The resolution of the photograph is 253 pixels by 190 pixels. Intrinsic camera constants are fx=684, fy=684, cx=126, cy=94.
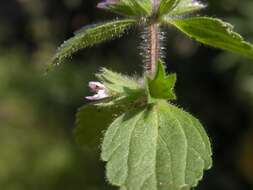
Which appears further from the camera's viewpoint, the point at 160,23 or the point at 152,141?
the point at 160,23

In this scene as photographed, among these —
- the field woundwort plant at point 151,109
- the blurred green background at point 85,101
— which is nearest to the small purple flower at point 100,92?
the field woundwort plant at point 151,109

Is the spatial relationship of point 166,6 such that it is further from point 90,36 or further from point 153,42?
point 90,36

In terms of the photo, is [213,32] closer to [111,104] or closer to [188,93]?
[111,104]

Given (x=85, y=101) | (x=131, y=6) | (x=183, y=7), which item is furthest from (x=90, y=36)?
(x=85, y=101)

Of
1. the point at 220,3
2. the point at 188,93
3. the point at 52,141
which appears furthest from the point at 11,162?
the point at 220,3

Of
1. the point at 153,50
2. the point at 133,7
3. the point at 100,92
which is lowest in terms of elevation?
the point at 100,92

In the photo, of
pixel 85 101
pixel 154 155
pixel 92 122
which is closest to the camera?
pixel 154 155

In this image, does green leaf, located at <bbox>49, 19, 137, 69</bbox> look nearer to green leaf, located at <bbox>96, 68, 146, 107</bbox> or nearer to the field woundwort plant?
the field woundwort plant
